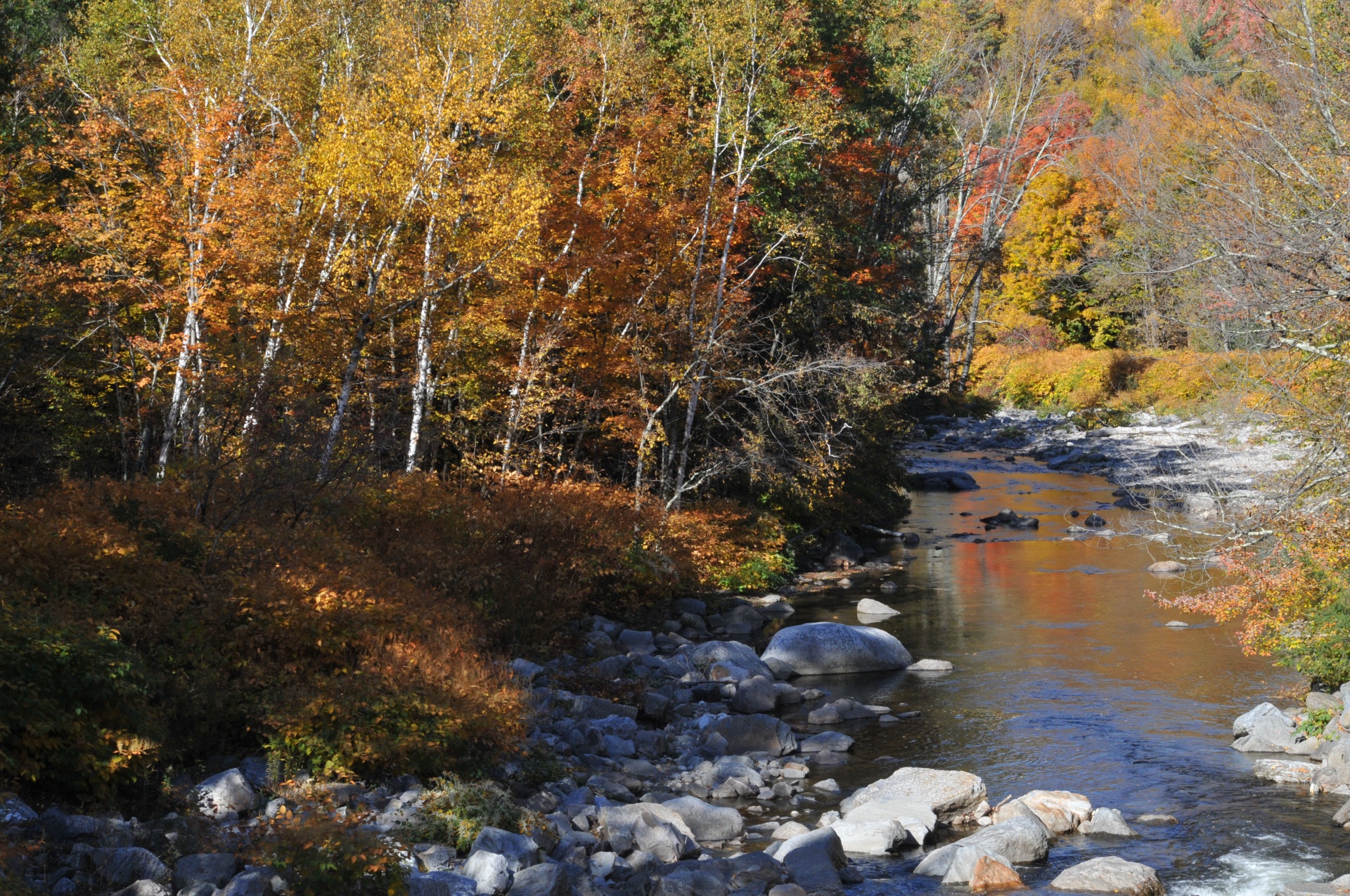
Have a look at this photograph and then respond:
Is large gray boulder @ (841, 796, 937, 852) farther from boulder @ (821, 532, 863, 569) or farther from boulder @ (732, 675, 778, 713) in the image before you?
boulder @ (821, 532, 863, 569)

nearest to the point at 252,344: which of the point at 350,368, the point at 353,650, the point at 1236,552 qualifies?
the point at 350,368

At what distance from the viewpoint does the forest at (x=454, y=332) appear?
10344mm

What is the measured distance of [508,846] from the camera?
28.1 ft

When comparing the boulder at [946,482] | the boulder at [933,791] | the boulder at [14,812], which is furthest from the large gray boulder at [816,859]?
the boulder at [946,482]

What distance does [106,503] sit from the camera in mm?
12164

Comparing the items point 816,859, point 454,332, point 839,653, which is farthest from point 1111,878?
point 454,332

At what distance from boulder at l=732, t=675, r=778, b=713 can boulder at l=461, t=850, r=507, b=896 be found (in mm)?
6469

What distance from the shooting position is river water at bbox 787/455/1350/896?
9.60m

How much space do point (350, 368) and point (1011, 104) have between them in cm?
3999

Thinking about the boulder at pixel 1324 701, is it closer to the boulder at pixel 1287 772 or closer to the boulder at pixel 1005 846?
the boulder at pixel 1287 772

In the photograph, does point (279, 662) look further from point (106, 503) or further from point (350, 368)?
point (350, 368)

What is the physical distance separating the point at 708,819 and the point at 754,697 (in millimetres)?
4224

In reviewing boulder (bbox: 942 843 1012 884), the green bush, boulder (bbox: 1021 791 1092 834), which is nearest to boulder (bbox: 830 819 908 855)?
boulder (bbox: 942 843 1012 884)

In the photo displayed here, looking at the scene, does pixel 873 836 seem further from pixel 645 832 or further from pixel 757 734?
pixel 757 734
